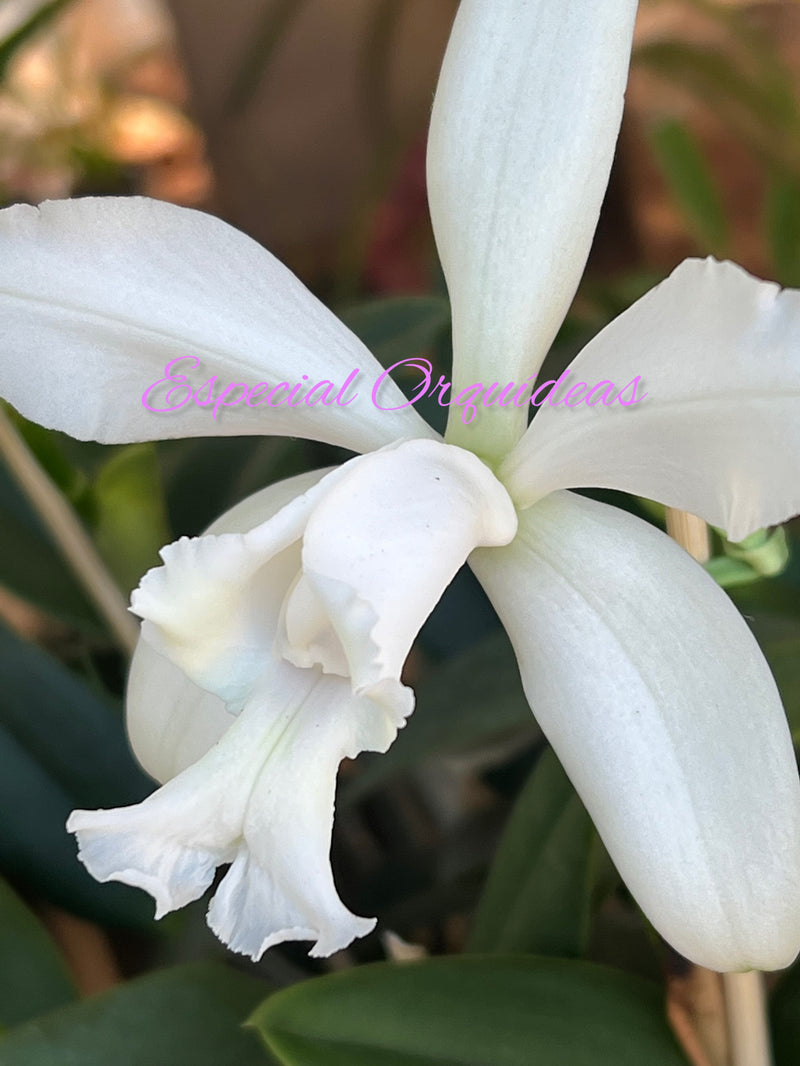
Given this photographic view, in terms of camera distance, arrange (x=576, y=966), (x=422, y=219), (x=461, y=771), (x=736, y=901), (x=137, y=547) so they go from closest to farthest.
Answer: (x=736, y=901) < (x=576, y=966) < (x=137, y=547) < (x=461, y=771) < (x=422, y=219)

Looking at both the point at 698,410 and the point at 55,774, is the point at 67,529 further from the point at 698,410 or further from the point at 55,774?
the point at 698,410

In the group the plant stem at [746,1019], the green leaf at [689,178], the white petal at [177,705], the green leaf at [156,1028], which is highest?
the white petal at [177,705]

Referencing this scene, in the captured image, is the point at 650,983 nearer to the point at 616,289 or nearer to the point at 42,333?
the point at 42,333

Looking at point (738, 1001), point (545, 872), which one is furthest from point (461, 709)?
point (738, 1001)

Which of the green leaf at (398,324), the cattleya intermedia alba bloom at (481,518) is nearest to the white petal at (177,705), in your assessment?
the cattleya intermedia alba bloom at (481,518)

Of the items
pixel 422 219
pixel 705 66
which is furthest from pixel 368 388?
pixel 422 219

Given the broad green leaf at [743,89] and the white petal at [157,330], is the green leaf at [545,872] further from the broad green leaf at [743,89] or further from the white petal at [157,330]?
the broad green leaf at [743,89]

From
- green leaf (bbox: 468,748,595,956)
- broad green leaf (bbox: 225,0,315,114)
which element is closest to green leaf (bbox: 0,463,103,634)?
green leaf (bbox: 468,748,595,956)
